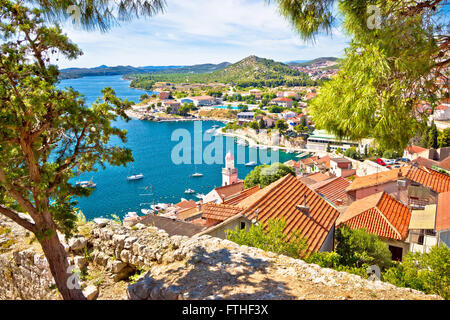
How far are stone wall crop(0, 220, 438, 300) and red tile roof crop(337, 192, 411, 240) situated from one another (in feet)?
23.0

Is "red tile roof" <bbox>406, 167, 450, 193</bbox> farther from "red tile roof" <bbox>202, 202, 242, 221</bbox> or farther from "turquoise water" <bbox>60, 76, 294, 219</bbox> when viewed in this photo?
"turquoise water" <bbox>60, 76, 294, 219</bbox>

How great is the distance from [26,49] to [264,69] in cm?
20765

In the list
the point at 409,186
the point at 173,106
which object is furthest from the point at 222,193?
the point at 173,106

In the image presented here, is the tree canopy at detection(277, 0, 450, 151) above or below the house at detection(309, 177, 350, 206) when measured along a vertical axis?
above

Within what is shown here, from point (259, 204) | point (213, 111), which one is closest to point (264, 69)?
point (213, 111)

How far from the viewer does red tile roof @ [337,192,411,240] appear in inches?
392

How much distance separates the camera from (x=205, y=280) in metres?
3.51

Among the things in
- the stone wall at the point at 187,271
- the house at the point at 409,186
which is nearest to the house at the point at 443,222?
the house at the point at 409,186

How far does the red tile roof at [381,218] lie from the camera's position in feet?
32.7

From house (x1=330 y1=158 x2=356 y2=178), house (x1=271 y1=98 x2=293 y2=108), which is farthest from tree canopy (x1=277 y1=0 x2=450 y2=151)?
house (x1=271 y1=98 x2=293 y2=108)

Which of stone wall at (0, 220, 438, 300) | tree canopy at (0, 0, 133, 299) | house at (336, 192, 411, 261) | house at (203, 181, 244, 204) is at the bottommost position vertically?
house at (203, 181, 244, 204)

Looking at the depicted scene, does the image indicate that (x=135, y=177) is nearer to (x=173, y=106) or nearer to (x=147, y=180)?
(x=147, y=180)
